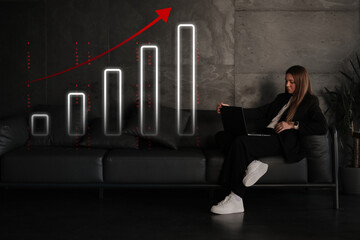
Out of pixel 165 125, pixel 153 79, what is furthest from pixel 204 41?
pixel 165 125

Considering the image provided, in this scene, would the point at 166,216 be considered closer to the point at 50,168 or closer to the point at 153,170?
the point at 153,170

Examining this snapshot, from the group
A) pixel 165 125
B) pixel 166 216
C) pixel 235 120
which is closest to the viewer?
pixel 166 216

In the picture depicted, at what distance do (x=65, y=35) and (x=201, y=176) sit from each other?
93.4 inches

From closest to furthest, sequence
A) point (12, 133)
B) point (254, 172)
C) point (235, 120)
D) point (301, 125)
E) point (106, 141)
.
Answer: point (254, 172) < point (301, 125) < point (235, 120) < point (12, 133) < point (106, 141)

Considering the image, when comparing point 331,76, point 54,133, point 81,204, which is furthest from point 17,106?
point 331,76

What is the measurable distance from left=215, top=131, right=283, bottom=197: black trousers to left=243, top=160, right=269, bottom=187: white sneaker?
4 centimetres

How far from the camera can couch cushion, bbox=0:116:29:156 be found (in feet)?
11.8

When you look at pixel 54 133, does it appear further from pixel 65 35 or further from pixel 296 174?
pixel 296 174

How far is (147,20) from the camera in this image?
459cm

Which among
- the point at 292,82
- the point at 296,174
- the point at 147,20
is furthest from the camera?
the point at 147,20

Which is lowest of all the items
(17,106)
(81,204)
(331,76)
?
(81,204)

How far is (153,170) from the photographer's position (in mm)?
3465

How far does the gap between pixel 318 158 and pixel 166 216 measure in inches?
54.2

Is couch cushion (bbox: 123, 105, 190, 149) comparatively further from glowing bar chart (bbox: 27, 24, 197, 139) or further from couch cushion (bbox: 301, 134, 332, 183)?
Result: couch cushion (bbox: 301, 134, 332, 183)
